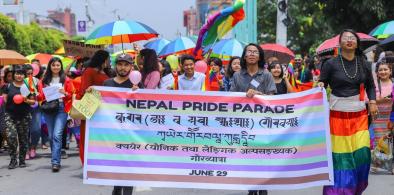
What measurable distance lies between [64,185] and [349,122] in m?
4.00

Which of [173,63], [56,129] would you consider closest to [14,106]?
[56,129]

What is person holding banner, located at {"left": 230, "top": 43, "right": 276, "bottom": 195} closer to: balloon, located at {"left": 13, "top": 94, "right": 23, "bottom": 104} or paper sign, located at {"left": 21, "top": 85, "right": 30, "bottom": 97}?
balloon, located at {"left": 13, "top": 94, "right": 23, "bottom": 104}

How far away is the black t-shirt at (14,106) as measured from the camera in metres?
9.63

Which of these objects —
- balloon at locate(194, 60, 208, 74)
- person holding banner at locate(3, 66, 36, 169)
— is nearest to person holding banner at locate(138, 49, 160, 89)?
balloon at locate(194, 60, 208, 74)

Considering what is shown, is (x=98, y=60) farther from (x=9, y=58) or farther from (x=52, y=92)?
(x=9, y=58)

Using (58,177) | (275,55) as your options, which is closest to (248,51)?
(58,177)

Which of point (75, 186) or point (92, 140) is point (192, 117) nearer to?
point (92, 140)

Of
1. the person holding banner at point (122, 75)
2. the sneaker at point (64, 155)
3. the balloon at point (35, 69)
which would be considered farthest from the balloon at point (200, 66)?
the balloon at point (35, 69)

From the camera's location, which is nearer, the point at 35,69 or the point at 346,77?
the point at 346,77

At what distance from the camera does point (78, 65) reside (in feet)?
35.2

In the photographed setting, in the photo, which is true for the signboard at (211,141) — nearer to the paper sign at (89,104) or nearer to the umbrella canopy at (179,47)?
the paper sign at (89,104)

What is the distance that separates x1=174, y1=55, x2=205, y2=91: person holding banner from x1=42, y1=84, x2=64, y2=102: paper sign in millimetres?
2655

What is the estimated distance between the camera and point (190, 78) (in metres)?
7.54

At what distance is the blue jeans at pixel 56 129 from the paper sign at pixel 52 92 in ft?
0.49
